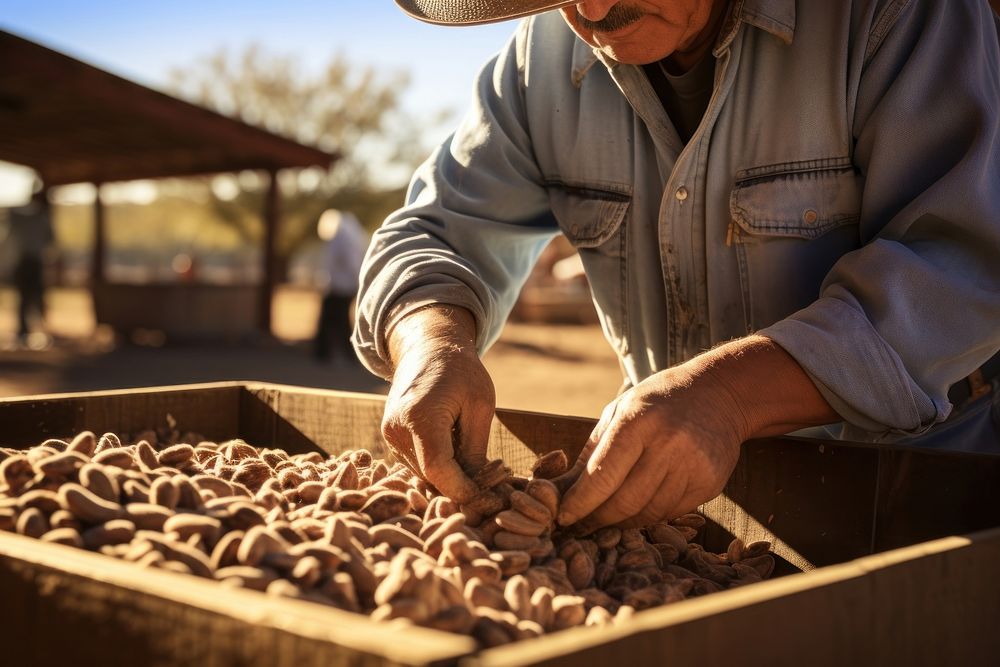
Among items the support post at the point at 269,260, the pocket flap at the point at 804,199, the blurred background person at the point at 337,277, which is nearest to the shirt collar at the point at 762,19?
the pocket flap at the point at 804,199

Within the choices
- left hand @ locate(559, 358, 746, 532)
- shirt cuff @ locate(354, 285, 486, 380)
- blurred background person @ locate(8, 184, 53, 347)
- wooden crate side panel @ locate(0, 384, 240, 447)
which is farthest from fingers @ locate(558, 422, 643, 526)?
blurred background person @ locate(8, 184, 53, 347)

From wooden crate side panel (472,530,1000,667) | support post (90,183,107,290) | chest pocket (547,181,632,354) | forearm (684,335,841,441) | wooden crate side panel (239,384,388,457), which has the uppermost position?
chest pocket (547,181,632,354)

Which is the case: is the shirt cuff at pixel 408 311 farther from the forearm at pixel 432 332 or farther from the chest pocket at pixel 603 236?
the chest pocket at pixel 603 236

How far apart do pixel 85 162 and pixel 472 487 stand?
15.9 m

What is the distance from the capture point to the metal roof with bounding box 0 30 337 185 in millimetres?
10531

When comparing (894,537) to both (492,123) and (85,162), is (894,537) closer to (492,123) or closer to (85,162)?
(492,123)

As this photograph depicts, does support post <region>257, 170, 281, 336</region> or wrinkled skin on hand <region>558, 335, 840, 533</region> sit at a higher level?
wrinkled skin on hand <region>558, 335, 840, 533</region>

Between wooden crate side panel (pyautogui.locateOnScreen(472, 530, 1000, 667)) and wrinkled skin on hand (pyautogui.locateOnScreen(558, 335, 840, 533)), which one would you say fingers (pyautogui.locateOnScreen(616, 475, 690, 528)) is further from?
wooden crate side panel (pyautogui.locateOnScreen(472, 530, 1000, 667))

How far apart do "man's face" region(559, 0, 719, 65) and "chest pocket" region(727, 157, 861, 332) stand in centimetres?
32

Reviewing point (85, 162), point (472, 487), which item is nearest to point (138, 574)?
point (472, 487)

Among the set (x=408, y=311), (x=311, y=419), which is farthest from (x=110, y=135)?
(x=408, y=311)

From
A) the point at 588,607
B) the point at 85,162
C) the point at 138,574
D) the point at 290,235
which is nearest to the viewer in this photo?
the point at 138,574

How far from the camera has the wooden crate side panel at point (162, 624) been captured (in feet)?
2.60

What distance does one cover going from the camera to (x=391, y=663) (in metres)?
0.75
